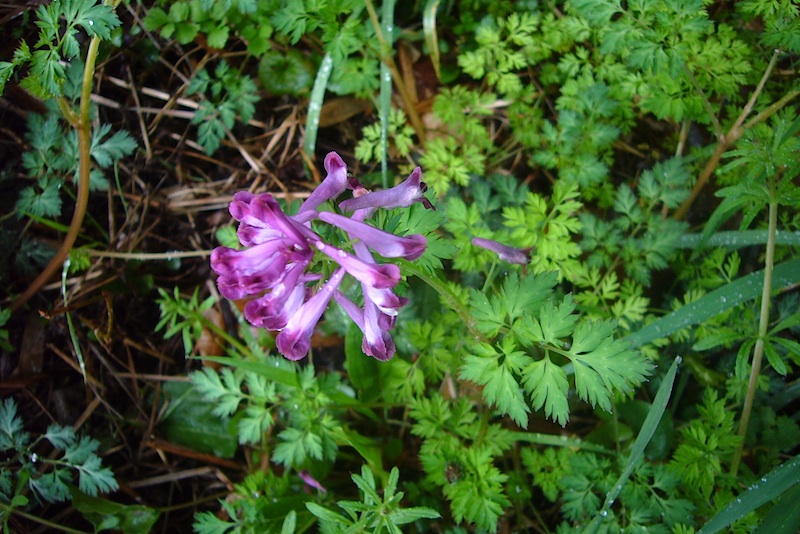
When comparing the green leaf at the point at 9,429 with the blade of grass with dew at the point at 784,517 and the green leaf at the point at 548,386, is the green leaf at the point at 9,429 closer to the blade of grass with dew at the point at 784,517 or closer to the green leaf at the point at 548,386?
the green leaf at the point at 548,386

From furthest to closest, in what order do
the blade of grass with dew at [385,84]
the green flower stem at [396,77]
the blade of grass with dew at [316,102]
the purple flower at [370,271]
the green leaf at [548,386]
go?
the blade of grass with dew at [316,102] → the blade of grass with dew at [385,84] → the green flower stem at [396,77] → the green leaf at [548,386] → the purple flower at [370,271]

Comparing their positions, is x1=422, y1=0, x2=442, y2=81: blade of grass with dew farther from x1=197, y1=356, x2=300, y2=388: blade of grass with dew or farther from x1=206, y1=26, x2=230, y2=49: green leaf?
x1=197, y1=356, x2=300, y2=388: blade of grass with dew

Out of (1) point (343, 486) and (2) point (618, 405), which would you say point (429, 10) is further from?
(1) point (343, 486)

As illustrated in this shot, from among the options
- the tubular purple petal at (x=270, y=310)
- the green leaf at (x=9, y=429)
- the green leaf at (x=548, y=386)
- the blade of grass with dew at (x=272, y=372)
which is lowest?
the green leaf at (x=9, y=429)

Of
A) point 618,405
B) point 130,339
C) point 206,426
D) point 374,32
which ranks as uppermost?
point 374,32

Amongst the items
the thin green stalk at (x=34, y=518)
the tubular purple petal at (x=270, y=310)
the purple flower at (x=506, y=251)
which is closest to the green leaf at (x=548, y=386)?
the purple flower at (x=506, y=251)

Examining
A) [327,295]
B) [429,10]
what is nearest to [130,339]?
[327,295]

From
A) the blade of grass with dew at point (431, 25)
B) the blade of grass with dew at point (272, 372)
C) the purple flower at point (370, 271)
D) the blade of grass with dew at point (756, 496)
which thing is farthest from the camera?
the blade of grass with dew at point (431, 25)
